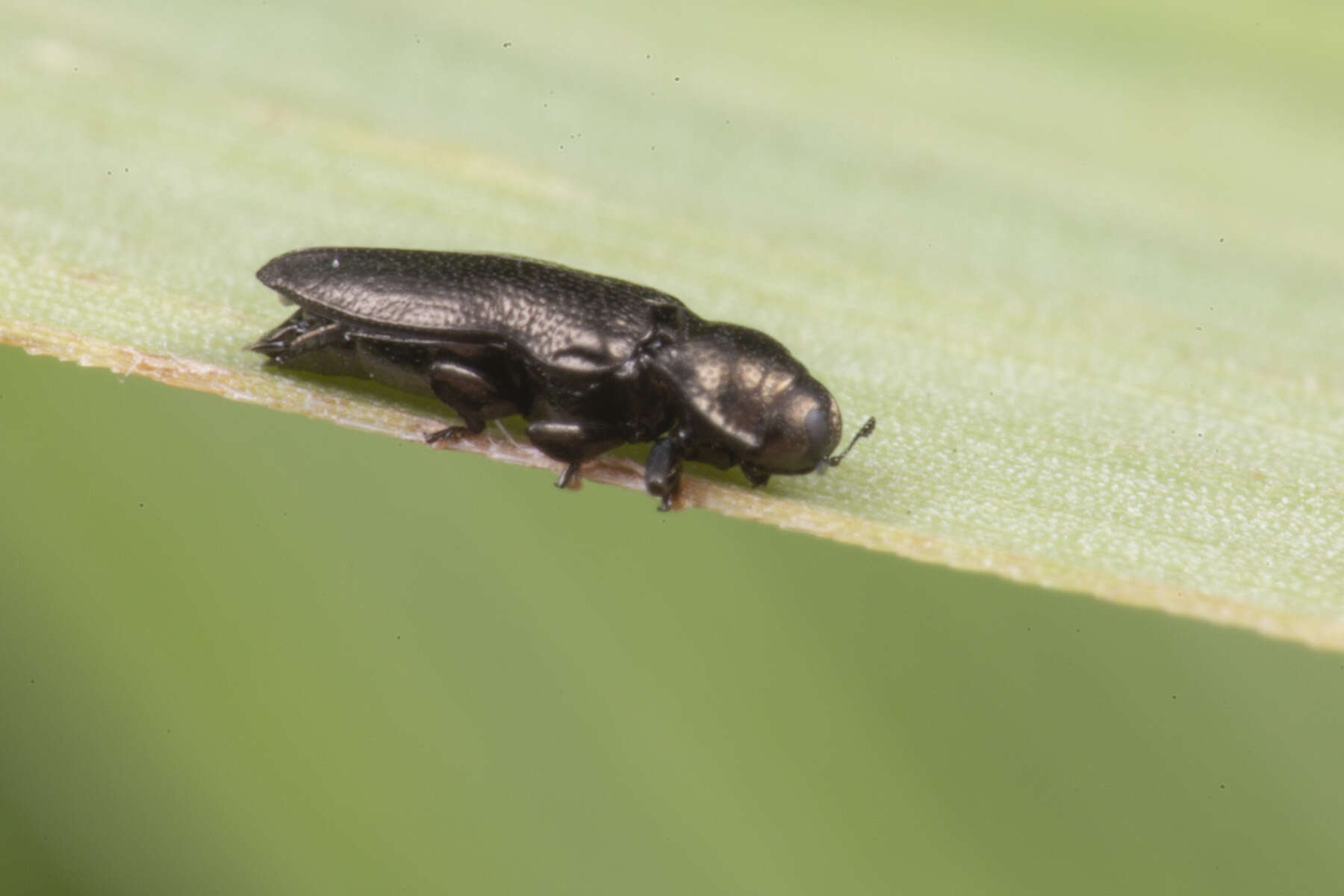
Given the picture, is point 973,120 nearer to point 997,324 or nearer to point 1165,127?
point 1165,127

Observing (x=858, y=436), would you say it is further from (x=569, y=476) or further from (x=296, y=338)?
(x=296, y=338)

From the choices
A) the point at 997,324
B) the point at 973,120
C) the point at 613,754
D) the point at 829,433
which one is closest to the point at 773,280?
the point at 997,324

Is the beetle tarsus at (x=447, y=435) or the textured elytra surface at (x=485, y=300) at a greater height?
the textured elytra surface at (x=485, y=300)

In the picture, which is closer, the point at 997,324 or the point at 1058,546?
the point at 1058,546

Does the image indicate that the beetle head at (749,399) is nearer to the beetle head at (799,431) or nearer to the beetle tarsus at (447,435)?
the beetle head at (799,431)

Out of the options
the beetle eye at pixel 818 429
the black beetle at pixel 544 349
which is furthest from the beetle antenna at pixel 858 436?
the beetle eye at pixel 818 429

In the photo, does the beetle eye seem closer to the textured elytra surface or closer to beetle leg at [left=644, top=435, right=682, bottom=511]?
beetle leg at [left=644, top=435, right=682, bottom=511]

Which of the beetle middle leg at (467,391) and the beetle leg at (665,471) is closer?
the beetle leg at (665,471)
